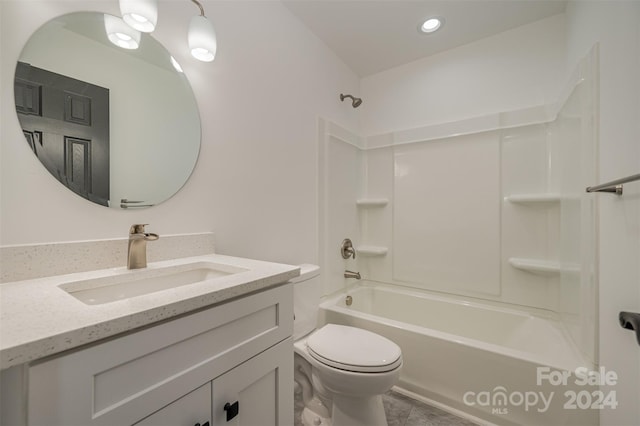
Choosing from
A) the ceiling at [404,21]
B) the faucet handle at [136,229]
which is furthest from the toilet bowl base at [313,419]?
the ceiling at [404,21]

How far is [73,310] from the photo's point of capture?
503 mm

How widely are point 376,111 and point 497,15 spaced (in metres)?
1.04

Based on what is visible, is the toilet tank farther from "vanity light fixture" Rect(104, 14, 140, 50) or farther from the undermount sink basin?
"vanity light fixture" Rect(104, 14, 140, 50)

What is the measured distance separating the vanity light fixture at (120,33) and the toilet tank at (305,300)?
121 cm

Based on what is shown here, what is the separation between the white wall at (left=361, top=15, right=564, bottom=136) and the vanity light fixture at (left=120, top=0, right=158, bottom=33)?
6.23 ft

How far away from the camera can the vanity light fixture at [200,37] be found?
1057 mm

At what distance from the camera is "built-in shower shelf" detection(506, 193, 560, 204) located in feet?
5.42

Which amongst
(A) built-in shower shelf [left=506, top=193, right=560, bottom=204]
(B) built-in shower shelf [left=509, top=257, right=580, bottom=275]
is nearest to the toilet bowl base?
(B) built-in shower shelf [left=509, top=257, right=580, bottom=275]

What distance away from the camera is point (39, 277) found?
75 cm

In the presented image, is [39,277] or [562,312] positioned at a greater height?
[39,277]

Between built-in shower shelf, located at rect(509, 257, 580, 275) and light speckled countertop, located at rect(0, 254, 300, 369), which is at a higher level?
light speckled countertop, located at rect(0, 254, 300, 369)

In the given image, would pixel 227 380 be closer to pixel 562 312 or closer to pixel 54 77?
pixel 54 77

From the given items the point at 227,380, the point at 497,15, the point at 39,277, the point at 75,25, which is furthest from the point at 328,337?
the point at 497,15

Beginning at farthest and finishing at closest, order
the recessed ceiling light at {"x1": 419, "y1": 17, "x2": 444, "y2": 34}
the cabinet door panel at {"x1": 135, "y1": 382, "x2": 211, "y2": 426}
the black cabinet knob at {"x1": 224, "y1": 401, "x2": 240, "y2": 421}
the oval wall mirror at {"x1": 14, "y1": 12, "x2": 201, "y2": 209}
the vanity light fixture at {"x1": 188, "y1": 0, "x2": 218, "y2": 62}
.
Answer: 1. the recessed ceiling light at {"x1": 419, "y1": 17, "x2": 444, "y2": 34}
2. the vanity light fixture at {"x1": 188, "y1": 0, "x2": 218, "y2": 62}
3. the oval wall mirror at {"x1": 14, "y1": 12, "x2": 201, "y2": 209}
4. the black cabinet knob at {"x1": 224, "y1": 401, "x2": 240, "y2": 421}
5. the cabinet door panel at {"x1": 135, "y1": 382, "x2": 211, "y2": 426}
